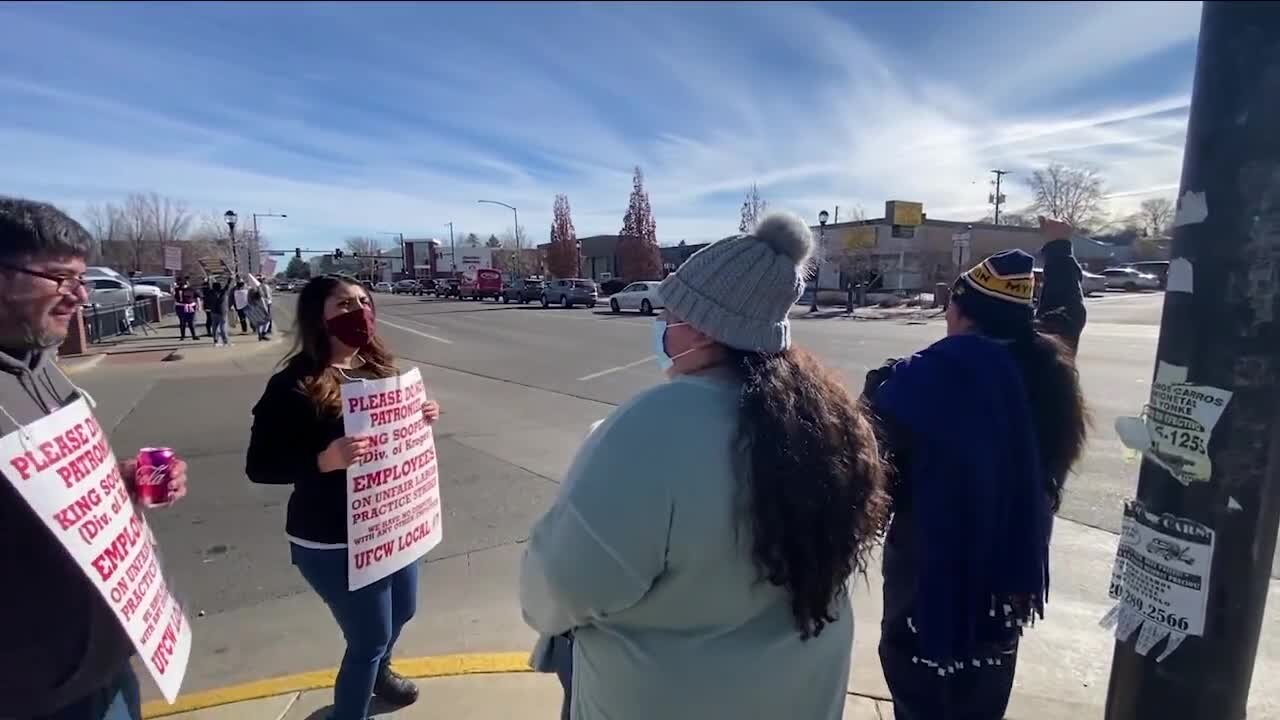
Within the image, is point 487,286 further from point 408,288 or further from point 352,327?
point 352,327

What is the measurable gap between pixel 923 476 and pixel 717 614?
85 centimetres

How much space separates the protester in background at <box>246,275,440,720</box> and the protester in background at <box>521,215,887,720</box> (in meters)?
1.25

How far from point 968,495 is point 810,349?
217 centimetres

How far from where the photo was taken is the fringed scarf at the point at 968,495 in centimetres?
190

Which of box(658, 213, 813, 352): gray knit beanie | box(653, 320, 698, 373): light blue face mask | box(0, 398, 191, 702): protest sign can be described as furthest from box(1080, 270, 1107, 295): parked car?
box(0, 398, 191, 702): protest sign

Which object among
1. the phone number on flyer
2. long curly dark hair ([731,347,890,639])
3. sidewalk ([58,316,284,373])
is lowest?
sidewalk ([58,316,284,373])

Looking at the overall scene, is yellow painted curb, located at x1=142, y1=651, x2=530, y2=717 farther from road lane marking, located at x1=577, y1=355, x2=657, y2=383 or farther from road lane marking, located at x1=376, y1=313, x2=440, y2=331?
road lane marking, located at x1=376, y1=313, x2=440, y2=331

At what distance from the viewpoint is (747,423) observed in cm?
129

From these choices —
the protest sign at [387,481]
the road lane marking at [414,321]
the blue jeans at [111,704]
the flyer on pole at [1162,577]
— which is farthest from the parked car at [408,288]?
the flyer on pole at [1162,577]

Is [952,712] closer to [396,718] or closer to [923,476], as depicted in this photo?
[923,476]

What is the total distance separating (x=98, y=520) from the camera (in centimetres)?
160

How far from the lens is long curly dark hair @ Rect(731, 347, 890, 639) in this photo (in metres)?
1.28

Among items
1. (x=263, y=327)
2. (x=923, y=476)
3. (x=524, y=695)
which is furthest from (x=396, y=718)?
(x=263, y=327)

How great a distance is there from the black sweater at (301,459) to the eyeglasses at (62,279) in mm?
780
